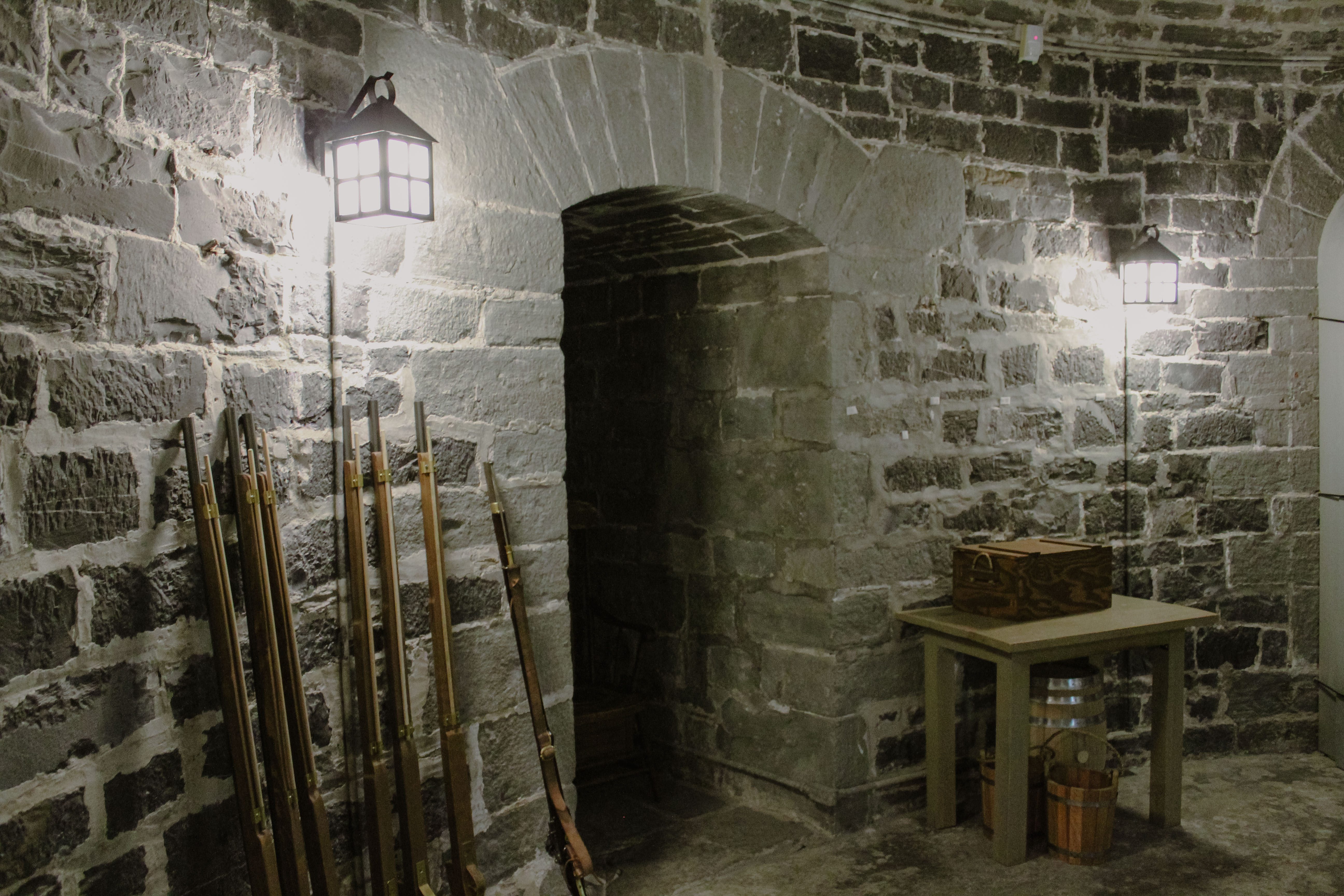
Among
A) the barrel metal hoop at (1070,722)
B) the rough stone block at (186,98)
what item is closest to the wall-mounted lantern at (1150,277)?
the barrel metal hoop at (1070,722)

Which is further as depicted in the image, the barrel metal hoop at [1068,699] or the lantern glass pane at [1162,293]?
the lantern glass pane at [1162,293]

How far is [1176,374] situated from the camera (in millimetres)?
3939

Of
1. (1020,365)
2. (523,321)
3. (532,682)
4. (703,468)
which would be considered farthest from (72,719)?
(1020,365)

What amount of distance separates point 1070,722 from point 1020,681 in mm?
331

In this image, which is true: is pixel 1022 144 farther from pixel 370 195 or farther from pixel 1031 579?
pixel 370 195

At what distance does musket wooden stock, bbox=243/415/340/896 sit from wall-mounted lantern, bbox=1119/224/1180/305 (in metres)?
2.96

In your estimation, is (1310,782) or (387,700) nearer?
(387,700)

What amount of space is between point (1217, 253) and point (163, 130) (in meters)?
3.53

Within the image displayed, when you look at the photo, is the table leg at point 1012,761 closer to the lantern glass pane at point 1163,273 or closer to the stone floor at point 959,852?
the stone floor at point 959,852

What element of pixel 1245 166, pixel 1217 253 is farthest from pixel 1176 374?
pixel 1245 166

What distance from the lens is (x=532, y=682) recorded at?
8.50 ft

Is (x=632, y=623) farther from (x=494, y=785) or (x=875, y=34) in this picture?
(x=875, y=34)

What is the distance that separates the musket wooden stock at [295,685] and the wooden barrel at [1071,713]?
2092 mm

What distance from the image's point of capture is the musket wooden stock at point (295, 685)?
6.82 ft
